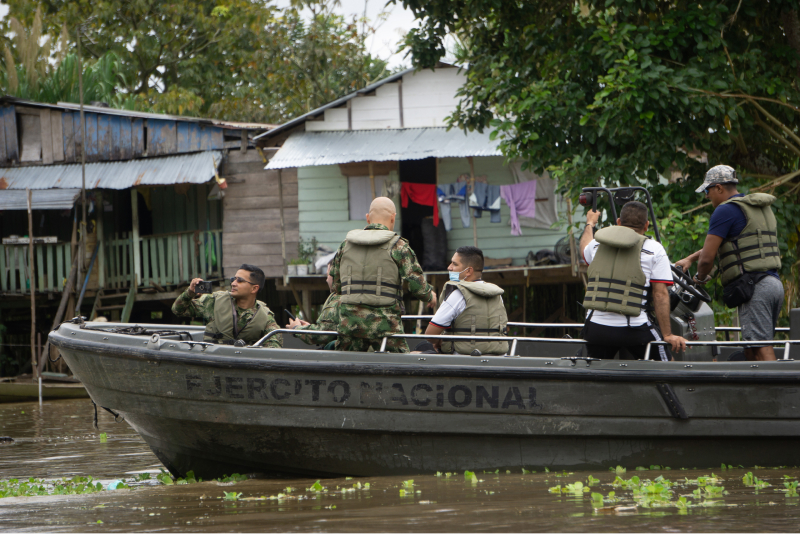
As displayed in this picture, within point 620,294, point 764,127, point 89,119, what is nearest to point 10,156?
point 89,119

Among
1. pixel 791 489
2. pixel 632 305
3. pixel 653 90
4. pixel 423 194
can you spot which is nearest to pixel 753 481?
pixel 791 489

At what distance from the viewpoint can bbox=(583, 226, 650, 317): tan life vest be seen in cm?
518

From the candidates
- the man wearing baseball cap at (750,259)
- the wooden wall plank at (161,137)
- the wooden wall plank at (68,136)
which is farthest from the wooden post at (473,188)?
the man wearing baseball cap at (750,259)

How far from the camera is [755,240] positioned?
18.2 ft

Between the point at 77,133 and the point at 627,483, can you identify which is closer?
the point at 627,483

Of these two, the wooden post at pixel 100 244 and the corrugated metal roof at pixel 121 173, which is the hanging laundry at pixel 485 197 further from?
the wooden post at pixel 100 244

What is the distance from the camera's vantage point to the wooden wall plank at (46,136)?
55.2 feet

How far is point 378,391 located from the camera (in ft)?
17.5

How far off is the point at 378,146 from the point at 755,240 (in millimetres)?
9569

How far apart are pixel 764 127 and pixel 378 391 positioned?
5891mm

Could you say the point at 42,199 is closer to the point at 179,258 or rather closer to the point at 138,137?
the point at 138,137

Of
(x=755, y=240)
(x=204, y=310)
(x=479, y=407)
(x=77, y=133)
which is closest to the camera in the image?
(x=479, y=407)

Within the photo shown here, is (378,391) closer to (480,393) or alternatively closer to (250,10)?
(480,393)

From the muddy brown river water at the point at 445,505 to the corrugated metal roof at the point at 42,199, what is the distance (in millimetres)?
10748
